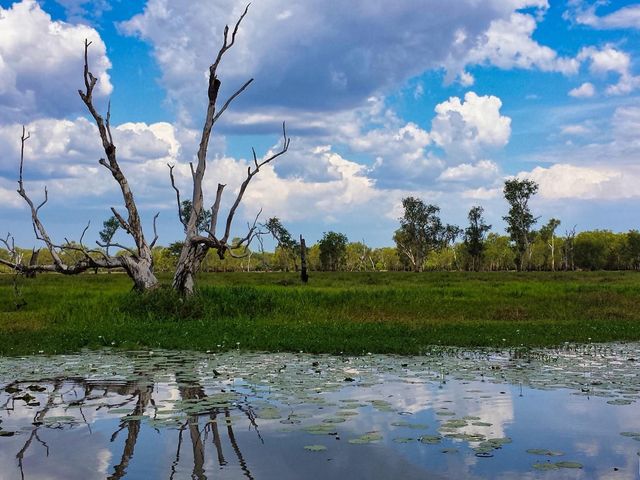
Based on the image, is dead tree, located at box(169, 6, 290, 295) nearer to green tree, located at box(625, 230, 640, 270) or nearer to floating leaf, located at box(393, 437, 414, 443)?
floating leaf, located at box(393, 437, 414, 443)

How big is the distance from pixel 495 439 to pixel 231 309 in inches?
736

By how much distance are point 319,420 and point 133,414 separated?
111 inches

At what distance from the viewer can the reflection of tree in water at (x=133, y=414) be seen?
7.14 meters

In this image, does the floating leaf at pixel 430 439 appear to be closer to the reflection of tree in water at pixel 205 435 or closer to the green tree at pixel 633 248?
the reflection of tree in water at pixel 205 435

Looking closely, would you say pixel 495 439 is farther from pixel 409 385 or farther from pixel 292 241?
pixel 292 241

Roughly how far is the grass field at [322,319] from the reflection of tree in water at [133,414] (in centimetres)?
525

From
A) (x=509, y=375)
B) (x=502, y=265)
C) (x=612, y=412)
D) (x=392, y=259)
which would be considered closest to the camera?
(x=612, y=412)

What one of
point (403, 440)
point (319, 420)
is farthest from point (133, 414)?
point (403, 440)

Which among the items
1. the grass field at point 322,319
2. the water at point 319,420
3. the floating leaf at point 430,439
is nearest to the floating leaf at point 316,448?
the water at point 319,420

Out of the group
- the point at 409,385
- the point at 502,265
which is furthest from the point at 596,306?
the point at 502,265

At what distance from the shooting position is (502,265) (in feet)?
492

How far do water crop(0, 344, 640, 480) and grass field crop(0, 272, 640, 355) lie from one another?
3.64 metres

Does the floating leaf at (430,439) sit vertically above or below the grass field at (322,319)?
below

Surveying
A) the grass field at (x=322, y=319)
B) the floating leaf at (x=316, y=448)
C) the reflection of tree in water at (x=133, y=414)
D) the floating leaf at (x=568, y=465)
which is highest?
the grass field at (x=322, y=319)
